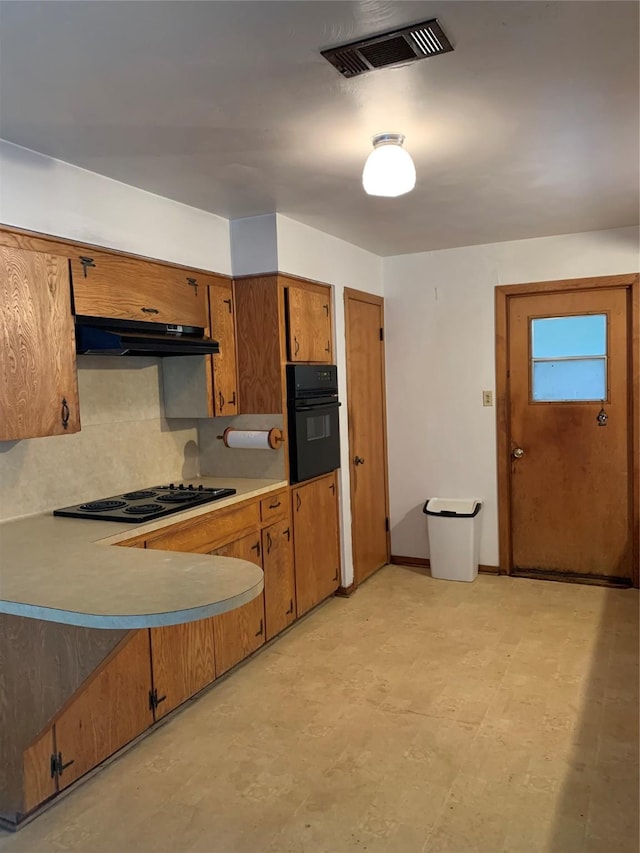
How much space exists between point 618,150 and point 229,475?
2.52 metres

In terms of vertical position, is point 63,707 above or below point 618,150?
below

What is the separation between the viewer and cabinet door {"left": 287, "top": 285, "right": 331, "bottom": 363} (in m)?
3.69

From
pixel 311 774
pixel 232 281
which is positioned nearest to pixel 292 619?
pixel 311 774

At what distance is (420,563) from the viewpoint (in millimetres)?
4902

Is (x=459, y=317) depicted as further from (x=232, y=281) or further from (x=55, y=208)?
(x=55, y=208)

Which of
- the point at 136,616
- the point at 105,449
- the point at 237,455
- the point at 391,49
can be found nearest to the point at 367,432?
the point at 237,455

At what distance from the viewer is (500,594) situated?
4.27 meters

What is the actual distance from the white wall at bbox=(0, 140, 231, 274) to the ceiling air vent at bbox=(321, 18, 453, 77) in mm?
1341

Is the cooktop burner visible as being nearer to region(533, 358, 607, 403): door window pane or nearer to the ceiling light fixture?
the ceiling light fixture

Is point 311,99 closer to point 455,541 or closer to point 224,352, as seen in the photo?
point 224,352

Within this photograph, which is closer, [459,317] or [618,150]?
[618,150]

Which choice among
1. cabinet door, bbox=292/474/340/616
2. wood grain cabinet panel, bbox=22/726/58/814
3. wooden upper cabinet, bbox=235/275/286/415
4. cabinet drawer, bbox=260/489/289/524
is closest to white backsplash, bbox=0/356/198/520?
wooden upper cabinet, bbox=235/275/286/415

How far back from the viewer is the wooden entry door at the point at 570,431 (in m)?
4.26

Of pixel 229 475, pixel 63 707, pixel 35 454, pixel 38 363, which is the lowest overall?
pixel 63 707
